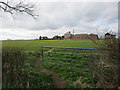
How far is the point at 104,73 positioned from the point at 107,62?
35 cm

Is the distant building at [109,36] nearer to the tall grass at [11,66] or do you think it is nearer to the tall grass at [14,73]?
the tall grass at [14,73]

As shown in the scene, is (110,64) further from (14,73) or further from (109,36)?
(14,73)

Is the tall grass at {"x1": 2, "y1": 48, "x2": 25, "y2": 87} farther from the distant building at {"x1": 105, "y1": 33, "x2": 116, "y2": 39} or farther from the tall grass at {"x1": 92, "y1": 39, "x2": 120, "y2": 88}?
the distant building at {"x1": 105, "y1": 33, "x2": 116, "y2": 39}

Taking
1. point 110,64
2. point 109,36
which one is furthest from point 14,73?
point 109,36

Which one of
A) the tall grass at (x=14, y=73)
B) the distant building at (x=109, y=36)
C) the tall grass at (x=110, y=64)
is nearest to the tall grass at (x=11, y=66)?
the tall grass at (x=14, y=73)

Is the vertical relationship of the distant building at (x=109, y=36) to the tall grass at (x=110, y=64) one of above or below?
above

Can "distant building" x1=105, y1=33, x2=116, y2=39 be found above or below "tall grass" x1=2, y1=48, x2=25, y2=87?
above

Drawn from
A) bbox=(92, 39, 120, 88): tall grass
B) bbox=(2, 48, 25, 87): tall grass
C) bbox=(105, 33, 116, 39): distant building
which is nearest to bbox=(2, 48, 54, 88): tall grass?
bbox=(2, 48, 25, 87): tall grass

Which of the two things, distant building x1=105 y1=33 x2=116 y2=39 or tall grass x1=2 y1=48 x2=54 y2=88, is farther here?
tall grass x1=2 y1=48 x2=54 y2=88

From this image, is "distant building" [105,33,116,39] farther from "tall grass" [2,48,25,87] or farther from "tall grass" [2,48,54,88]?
"tall grass" [2,48,25,87]

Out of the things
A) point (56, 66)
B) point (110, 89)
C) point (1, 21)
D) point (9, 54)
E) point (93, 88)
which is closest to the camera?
point (110, 89)

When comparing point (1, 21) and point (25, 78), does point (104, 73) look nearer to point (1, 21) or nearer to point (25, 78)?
point (25, 78)

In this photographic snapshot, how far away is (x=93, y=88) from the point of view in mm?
2469

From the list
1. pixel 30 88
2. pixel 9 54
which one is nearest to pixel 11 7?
pixel 9 54
